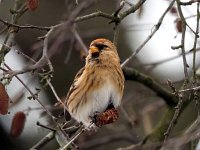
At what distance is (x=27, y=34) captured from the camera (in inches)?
250

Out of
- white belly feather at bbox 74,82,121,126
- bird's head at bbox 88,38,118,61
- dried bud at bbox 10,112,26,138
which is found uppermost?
bird's head at bbox 88,38,118,61

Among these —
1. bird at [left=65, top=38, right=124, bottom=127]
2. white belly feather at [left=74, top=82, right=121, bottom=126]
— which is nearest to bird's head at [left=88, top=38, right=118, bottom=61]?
bird at [left=65, top=38, right=124, bottom=127]

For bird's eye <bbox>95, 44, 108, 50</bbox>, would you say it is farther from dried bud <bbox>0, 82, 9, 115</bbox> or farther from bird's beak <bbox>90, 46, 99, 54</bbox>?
dried bud <bbox>0, 82, 9, 115</bbox>

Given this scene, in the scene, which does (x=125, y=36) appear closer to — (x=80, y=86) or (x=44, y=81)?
(x=80, y=86)

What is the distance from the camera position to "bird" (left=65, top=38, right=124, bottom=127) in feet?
14.0

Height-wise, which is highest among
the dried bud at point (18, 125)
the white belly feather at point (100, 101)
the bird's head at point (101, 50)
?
the bird's head at point (101, 50)

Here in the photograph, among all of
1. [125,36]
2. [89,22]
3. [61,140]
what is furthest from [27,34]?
[61,140]

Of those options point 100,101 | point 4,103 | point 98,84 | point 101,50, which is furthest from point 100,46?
point 4,103

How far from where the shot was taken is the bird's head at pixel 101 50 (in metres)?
4.33

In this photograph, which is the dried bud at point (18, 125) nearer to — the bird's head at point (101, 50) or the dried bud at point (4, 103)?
the bird's head at point (101, 50)

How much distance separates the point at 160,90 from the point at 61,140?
48.3 inches

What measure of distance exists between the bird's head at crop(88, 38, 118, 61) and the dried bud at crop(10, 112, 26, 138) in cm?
67

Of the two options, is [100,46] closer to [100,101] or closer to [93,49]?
[93,49]

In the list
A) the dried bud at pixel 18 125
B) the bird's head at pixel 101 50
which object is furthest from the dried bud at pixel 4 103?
the bird's head at pixel 101 50
